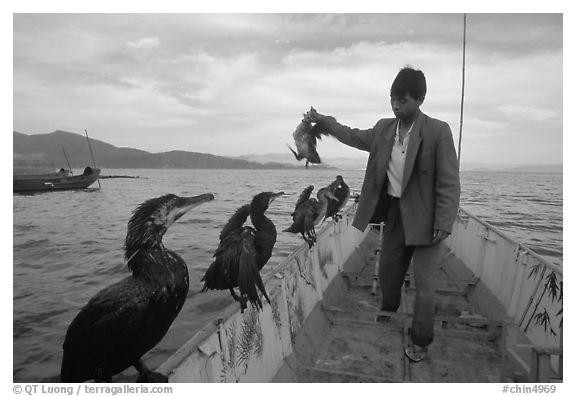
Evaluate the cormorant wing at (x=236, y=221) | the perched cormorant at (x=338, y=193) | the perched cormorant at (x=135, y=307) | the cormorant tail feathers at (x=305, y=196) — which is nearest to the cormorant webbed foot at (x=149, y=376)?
the perched cormorant at (x=135, y=307)

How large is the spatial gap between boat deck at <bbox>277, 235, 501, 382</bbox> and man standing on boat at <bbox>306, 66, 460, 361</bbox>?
0.30 metres

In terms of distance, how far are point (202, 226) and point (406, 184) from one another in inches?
606

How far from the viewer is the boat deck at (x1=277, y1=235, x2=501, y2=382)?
3521mm

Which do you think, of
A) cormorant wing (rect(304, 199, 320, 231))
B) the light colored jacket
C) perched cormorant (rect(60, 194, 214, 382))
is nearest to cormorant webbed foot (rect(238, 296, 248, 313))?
perched cormorant (rect(60, 194, 214, 382))

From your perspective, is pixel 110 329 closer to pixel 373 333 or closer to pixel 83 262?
pixel 373 333

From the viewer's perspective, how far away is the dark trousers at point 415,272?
3.21m

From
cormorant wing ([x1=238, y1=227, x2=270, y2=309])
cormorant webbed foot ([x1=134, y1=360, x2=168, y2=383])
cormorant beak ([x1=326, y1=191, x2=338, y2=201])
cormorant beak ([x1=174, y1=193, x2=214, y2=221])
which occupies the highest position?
cormorant beak ([x1=174, y1=193, x2=214, y2=221])

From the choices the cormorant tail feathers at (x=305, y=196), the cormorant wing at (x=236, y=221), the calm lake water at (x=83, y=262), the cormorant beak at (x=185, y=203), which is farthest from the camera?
the calm lake water at (x=83, y=262)

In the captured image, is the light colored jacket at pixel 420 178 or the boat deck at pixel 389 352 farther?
the boat deck at pixel 389 352

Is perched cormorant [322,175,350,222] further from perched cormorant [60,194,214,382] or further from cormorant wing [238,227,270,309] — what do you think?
perched cormorant [60,194,214,382]

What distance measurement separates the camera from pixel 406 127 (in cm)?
323

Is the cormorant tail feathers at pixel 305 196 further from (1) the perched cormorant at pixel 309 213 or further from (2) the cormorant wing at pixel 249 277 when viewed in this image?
(2) the cormorant wing at pixel 249 277

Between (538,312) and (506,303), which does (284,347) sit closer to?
(538,312)

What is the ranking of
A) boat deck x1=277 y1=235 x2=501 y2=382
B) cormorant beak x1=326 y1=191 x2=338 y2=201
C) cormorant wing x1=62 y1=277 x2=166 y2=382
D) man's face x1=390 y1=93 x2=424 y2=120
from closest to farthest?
cormorant wing x1=62 y1=277 x2=166 y2=382 → man's face x1=390 y1=93 x2=424 y2=120 → boat deck x1=277 y1=235 x2=501 y2=382 → cormorant beak x1=326 y1=191 x2=338 y2=201
